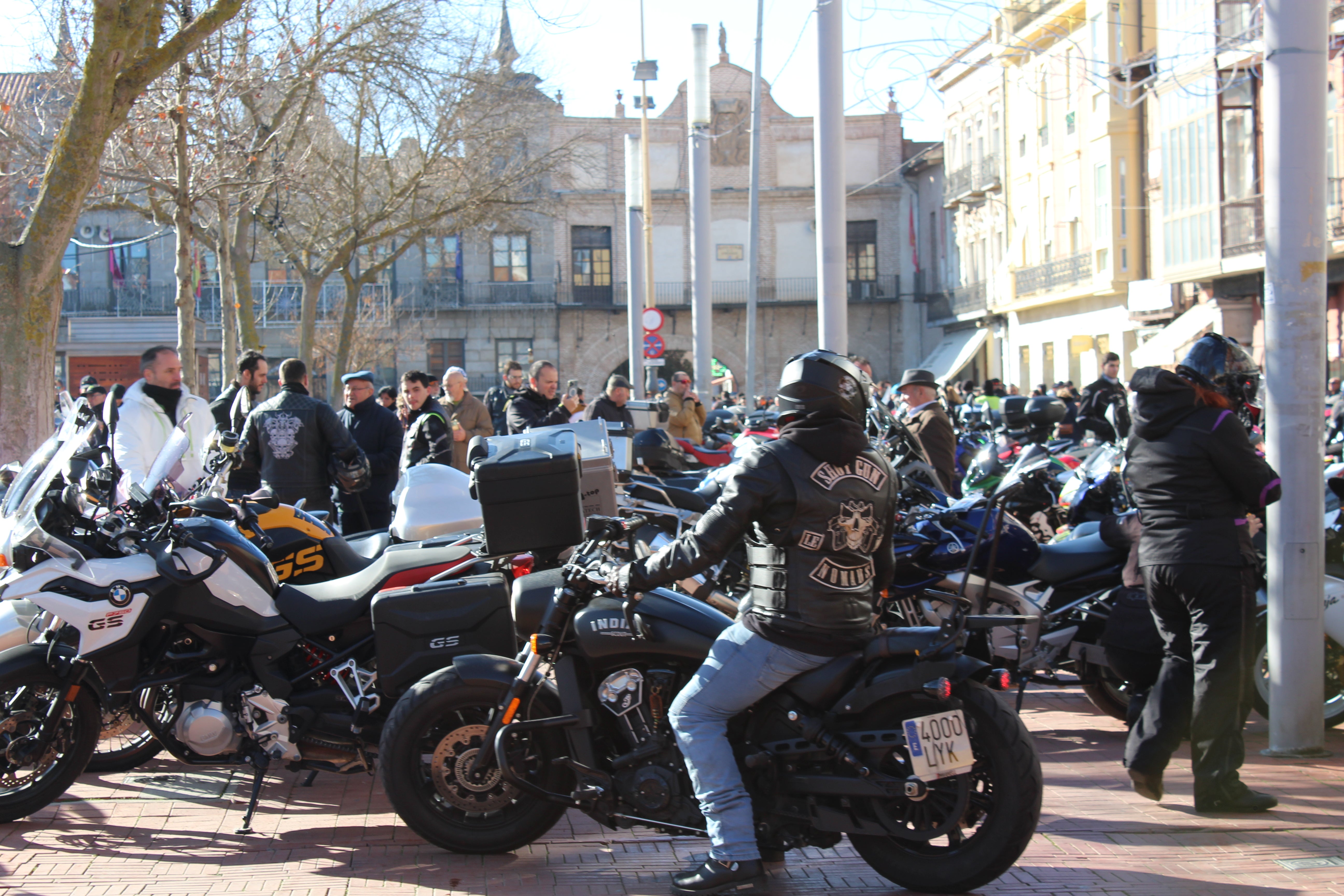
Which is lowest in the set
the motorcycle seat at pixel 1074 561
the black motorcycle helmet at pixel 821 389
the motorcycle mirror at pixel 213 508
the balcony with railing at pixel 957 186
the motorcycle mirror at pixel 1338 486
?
the motorcycle seat at pixel 1074 561

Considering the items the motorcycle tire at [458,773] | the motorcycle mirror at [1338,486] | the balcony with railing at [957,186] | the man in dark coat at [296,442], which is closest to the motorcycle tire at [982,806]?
the motorcycle tire at [458,773]

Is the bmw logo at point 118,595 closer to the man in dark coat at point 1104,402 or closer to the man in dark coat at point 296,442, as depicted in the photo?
the man in dark coat at point 296,442

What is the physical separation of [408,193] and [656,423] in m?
14.1

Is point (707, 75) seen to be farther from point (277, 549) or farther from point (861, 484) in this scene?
point (861, 484)

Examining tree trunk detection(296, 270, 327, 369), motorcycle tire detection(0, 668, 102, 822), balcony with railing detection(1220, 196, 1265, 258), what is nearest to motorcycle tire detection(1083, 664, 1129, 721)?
motorcycle tire detection(0, 668, 102, 822)

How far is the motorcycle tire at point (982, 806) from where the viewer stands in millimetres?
4023

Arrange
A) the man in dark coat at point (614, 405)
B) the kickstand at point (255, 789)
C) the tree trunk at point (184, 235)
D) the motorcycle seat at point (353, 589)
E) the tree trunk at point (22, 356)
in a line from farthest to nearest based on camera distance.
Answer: the tree trunk at point (184, 235) < the man in dark coat at point (614, 405) < the tree trunk at point (22, 356) < the motorcycle seat at point (353, 589) < the kickstand at point (255, 789)

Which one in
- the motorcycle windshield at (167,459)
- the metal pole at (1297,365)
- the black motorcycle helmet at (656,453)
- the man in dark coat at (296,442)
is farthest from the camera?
the black motorcycle helmet at (656,453)

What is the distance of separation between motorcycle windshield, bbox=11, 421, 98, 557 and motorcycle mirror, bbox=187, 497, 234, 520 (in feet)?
1.63

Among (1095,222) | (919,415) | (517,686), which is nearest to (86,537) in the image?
(517,686)

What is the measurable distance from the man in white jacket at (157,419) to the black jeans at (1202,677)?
425cm

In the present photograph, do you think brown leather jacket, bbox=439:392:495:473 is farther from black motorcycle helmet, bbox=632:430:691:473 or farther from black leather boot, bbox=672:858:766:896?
black leather boot, bbox=672:858:766:896

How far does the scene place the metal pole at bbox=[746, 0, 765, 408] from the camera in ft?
71.9

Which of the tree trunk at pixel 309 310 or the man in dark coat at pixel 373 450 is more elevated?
the tree trunk at pixel 309 310
